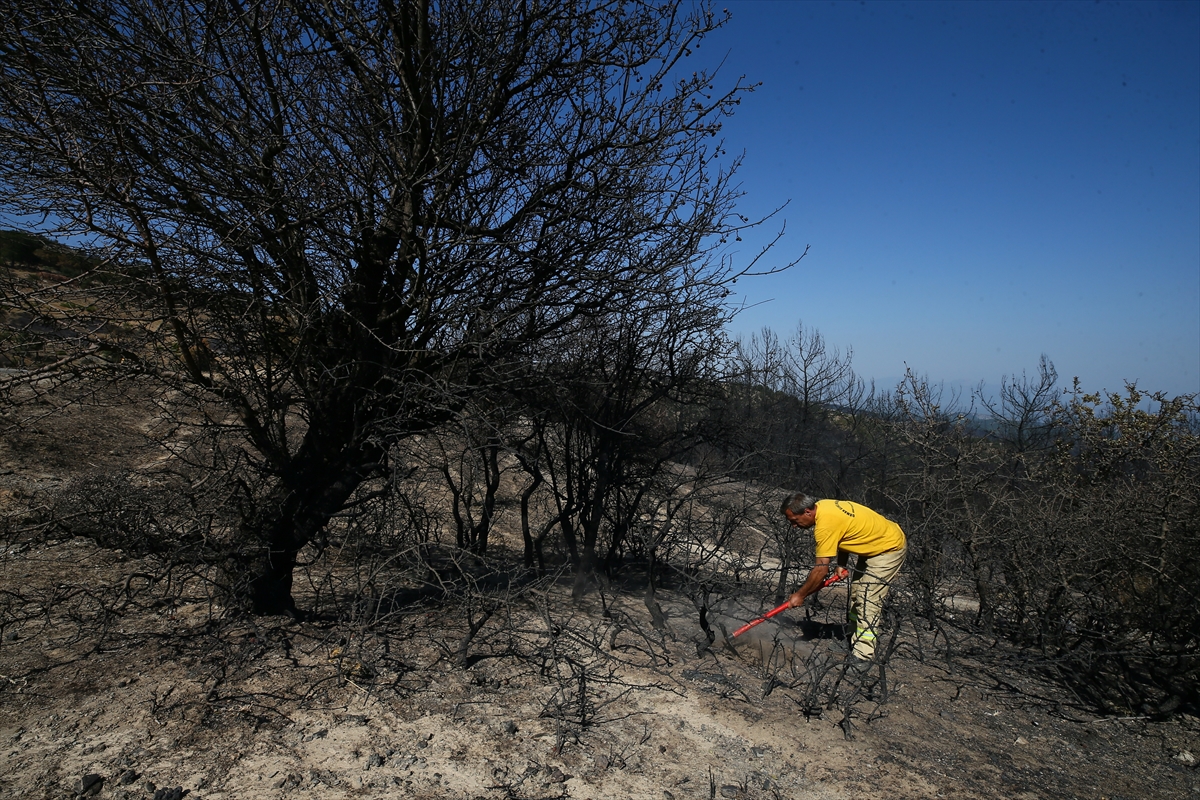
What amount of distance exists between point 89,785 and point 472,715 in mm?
1770

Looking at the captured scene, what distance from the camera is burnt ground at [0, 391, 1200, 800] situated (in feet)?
11.1

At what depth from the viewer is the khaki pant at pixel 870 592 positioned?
5.42m

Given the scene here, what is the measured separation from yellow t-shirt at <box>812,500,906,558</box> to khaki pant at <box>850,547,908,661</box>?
0.31 ft

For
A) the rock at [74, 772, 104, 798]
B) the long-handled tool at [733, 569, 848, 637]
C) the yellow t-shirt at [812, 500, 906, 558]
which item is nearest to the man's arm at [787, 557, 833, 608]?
the long-handled tool at [733, 569, 848, 637]

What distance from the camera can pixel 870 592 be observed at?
18.6ft

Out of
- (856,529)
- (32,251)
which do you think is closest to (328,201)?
(32,251)

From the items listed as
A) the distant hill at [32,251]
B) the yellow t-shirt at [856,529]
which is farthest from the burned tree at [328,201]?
the yellow t-shirt at [856,529]

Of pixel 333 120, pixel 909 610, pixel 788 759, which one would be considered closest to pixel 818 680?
pixel 788 759

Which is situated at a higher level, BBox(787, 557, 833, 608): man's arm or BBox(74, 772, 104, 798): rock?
BBox(787, 557, 833, 608): man's arm

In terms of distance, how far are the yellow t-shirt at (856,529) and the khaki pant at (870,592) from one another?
0.09 metres

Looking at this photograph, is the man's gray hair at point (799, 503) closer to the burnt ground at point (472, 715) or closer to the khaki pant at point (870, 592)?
the khaki pant at point (870, 592)

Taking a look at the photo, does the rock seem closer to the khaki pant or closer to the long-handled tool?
the long-handled tool

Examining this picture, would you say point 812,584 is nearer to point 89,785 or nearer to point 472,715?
point 472,715

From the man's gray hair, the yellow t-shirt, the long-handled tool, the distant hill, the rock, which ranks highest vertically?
the distant hill
